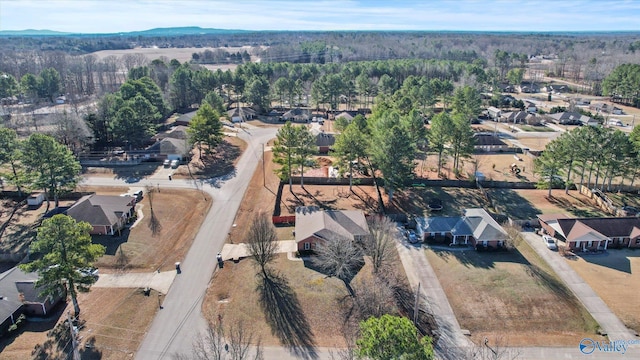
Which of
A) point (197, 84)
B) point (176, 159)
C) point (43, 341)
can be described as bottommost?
point (43, 341)

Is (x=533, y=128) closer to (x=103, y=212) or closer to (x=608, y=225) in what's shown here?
(x=608, y=225)

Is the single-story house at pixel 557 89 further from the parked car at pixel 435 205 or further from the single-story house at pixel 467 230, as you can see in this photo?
the single-story house at pixel 467 230

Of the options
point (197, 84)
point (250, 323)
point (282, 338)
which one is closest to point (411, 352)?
point (282, 338)

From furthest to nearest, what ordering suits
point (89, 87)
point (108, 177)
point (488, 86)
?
point (488, 86)
point (89, 87)
point (108, 177)

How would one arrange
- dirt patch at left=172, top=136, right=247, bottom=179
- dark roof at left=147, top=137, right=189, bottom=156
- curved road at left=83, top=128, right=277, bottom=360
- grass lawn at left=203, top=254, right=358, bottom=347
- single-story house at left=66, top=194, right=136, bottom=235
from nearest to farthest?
curved road at left=83, top=128, right=277, bottom=360 < grass lawn at left=203, top=254, right=358, bottom=347 < single-story house at left=66, top=194, right=136, bottom=235 < dirt patch at left=172, top=136, right=247, bottom=179 < dark roof at left=147, top=137, right=189, bottom=156

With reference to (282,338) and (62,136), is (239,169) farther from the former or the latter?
(282,338)

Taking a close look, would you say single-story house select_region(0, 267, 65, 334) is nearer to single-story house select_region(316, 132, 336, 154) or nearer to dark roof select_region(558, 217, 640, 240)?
single-story house select_region(316, 132, 336, 154)

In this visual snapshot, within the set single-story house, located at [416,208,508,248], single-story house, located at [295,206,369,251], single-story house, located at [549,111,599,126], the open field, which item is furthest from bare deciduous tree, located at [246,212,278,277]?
single-story house, located at [549,111,599,126]

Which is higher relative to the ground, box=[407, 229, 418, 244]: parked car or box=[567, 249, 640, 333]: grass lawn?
box=[407, 229, 418, 244]: parked car
